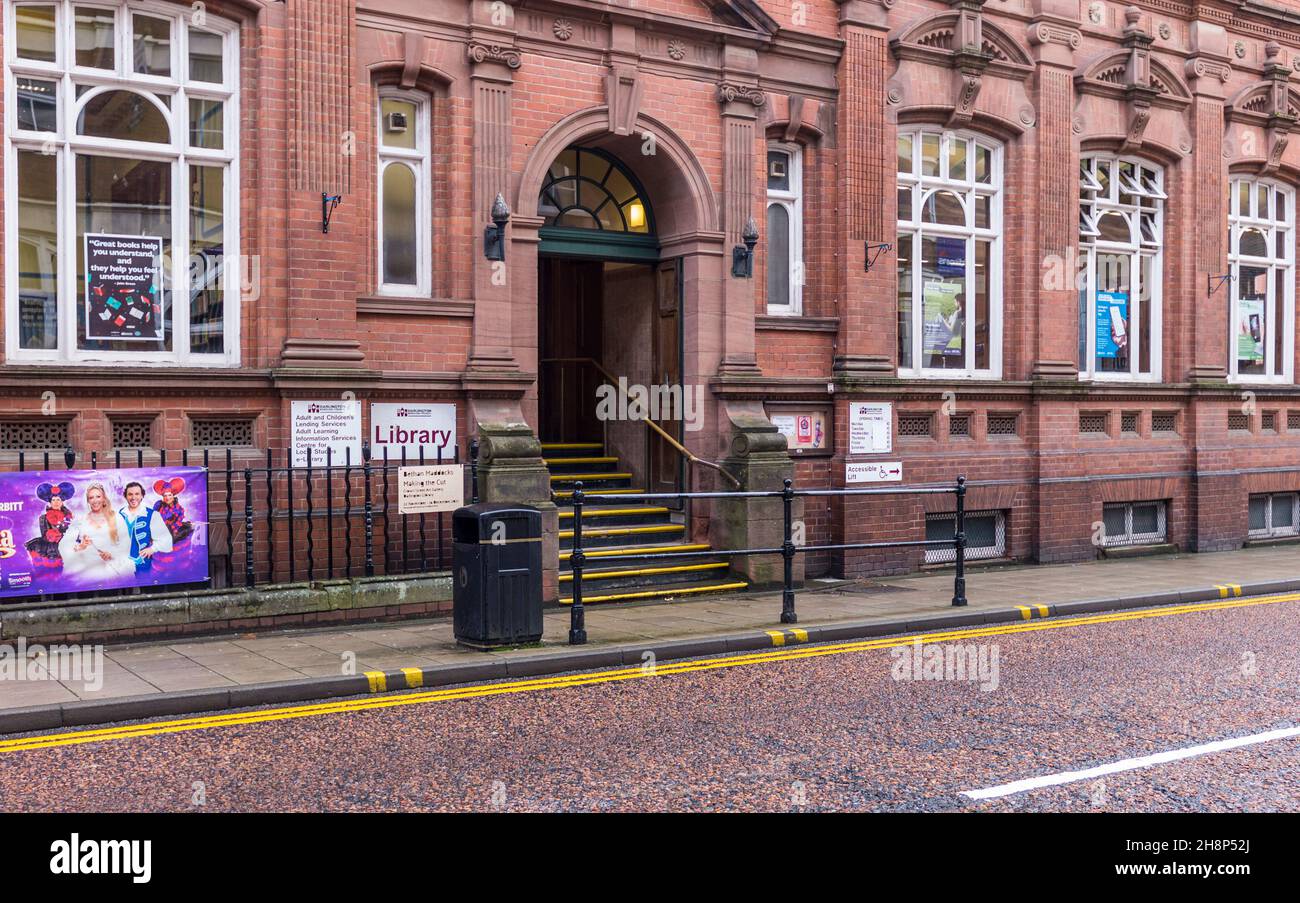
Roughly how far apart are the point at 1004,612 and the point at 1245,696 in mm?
3940

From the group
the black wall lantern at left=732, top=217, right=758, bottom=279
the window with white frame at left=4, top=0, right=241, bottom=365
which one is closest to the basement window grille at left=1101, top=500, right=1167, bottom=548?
the black wall lantern at left=732, top=217, right=758, bottom=279

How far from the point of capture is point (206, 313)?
12.5 meters

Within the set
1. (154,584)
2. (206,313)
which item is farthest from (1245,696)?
(206,313)

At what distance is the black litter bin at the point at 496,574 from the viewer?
407 inches

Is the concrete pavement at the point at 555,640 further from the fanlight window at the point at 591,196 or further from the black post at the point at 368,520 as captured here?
the fanlight window at the point at 591,196

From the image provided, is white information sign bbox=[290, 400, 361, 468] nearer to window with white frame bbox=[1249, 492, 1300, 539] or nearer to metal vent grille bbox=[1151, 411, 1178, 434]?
metal vent grille bbox=[1151, 411, 1178, 434]

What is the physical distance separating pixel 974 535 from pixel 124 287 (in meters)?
11.0

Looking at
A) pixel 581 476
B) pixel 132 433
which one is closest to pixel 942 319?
pixel 581 476

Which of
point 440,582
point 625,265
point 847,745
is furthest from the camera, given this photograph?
point 625,265

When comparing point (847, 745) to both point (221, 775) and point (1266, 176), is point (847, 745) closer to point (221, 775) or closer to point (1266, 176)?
point (221, 775)

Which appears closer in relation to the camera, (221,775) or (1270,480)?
(221,775)

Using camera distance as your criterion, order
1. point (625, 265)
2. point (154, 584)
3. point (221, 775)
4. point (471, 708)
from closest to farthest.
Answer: point (221, 775)
point (471, 708)
point (154, 584)
point (625, 265)

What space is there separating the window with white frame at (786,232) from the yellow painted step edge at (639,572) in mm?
3528

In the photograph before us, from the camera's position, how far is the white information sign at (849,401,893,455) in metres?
16.2
